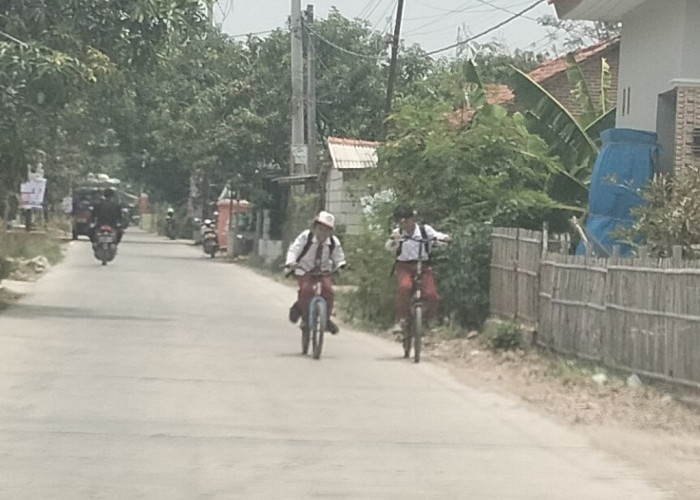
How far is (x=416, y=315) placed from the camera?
1614cm

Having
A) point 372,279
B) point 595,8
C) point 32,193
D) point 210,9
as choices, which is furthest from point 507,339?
point 32,193

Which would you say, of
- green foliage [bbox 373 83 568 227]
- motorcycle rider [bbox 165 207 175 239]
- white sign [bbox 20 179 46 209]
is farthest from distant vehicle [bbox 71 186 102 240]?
green foliage [bbox 373 83 568 227]

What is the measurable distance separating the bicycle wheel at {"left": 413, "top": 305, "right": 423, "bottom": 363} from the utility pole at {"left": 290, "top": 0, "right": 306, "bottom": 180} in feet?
72.8

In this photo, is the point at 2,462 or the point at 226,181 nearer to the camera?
the point at 2,462

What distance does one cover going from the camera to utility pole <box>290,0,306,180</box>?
37594 millimetres

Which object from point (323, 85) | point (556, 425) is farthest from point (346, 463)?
point (323, 85)

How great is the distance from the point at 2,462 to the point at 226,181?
40.2 meters

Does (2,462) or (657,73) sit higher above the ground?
(657,73)

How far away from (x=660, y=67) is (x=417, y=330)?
6284mm

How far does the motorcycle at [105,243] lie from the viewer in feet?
115

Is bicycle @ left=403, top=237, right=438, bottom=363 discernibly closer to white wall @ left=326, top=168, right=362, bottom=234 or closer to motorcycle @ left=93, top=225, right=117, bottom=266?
white wall @ left=326, top=168, right=362, bottom=234

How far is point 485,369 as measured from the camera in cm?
1591

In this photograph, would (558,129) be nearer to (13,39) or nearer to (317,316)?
(317,316)

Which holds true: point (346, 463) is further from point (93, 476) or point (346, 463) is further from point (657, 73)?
point (657, 73)
